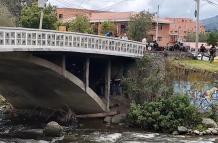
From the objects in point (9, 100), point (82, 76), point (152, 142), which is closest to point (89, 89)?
point (82, 76)

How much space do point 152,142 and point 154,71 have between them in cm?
1025

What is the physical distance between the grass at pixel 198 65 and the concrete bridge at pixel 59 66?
3745mm

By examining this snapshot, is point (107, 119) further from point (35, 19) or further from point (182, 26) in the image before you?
point (182, 26)

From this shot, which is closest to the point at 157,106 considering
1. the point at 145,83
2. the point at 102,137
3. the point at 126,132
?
the point at 126,132

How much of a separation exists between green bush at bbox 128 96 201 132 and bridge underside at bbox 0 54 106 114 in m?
5.22

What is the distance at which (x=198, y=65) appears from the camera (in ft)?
162

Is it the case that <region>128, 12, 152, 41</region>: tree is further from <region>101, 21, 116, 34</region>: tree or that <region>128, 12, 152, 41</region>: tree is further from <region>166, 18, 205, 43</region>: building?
<region>166, 18, 205, 43</region>: building

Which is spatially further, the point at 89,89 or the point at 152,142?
the point at 89,89

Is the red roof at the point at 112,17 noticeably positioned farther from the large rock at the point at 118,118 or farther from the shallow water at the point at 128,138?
the shallow water at the point at 128,138

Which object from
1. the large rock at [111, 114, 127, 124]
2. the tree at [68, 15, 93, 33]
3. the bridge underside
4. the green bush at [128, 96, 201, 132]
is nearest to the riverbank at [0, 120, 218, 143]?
the green bush at [128, 96, 201, 132]

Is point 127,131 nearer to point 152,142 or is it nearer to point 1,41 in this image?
point 152,142

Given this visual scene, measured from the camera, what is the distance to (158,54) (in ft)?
165

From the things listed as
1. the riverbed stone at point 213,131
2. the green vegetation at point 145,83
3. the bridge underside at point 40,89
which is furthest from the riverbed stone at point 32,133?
the riverbed stone at point 213,131

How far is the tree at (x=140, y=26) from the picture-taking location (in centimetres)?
8011
